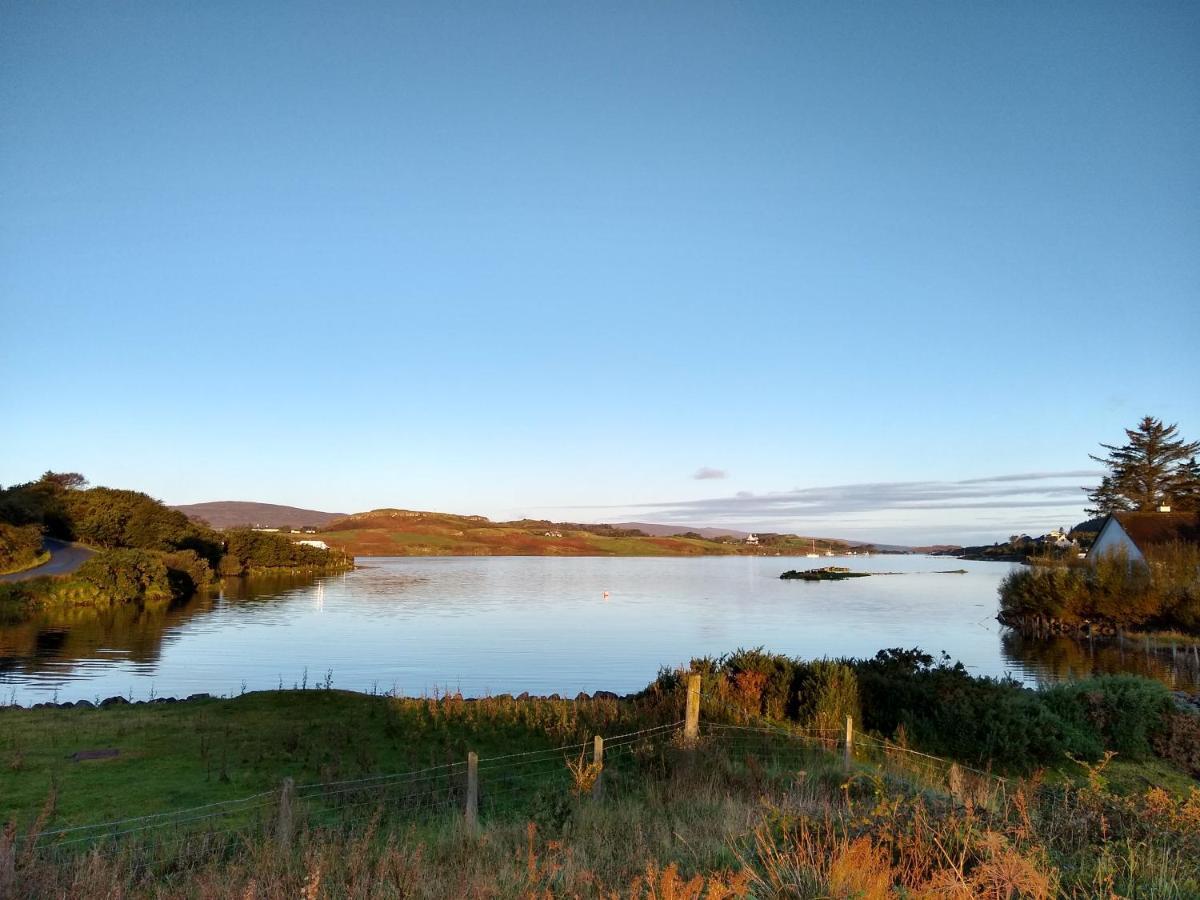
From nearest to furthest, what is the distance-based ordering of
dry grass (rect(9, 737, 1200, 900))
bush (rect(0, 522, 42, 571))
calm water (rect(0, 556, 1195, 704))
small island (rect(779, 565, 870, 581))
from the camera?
dry grass (rect(9, 737, 1200, 900))
calm water (rect(0, 556, 1195, 704))
bush (rect(0, 522, 42, 571))
small island (rect(779, 565, 870, 581))

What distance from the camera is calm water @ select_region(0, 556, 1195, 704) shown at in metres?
32.1

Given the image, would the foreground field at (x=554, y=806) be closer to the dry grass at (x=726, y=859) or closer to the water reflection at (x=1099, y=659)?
the dry grass at (x=726, y=859)

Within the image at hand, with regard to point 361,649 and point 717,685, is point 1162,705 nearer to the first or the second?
point 717,685

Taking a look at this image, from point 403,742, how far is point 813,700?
886cm

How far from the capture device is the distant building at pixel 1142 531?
5894 cm

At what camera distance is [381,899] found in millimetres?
4918

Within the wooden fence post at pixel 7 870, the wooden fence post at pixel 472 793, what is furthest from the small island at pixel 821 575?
the wooden fence post at pixel 7 870

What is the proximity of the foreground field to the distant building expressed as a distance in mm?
47178

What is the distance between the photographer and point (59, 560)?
231ft

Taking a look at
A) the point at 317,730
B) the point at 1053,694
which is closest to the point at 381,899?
the point at 317,730

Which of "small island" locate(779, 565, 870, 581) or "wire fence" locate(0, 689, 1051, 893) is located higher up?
"wire fence" locate(0, 689, 1051, 893)

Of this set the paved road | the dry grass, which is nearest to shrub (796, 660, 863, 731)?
the dry grass

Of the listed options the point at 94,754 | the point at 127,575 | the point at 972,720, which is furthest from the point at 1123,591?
the point at 127,575

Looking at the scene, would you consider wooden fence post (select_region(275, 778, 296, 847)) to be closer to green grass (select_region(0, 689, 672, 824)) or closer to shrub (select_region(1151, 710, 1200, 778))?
green grass (select_region(0, 689, 672, 824))
